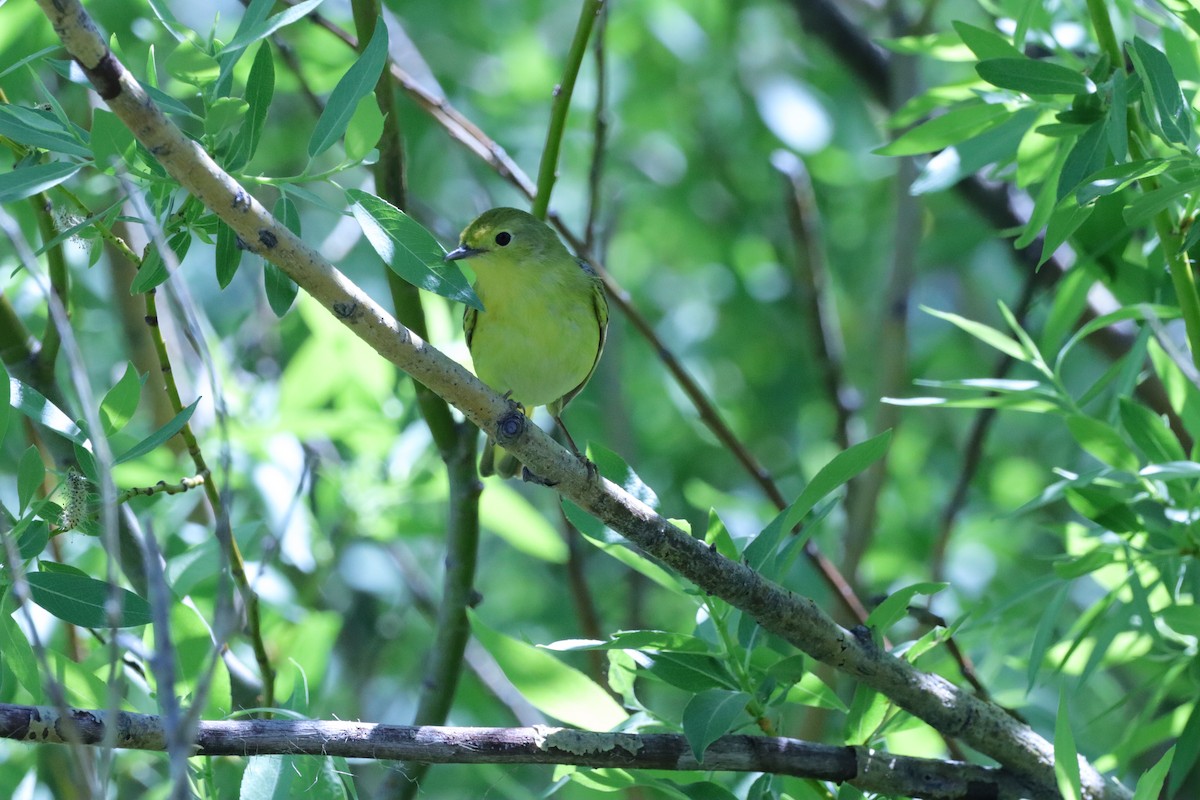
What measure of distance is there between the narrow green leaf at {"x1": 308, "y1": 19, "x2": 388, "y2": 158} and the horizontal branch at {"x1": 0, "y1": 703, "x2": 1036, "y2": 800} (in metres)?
0.97

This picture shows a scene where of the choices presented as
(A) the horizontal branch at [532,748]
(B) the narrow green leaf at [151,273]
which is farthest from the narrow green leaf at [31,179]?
(A) the horizontal branch at [532,748]

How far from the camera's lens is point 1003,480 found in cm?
532

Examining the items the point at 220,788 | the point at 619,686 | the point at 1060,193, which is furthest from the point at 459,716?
the point at 1060,193


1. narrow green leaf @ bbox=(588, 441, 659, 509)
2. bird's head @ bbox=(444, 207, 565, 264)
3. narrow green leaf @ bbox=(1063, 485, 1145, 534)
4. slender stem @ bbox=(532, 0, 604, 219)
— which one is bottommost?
narrow green leaf @ bbox=(588, 441, 659, 509)

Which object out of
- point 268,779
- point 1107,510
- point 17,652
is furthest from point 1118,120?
point 17,652

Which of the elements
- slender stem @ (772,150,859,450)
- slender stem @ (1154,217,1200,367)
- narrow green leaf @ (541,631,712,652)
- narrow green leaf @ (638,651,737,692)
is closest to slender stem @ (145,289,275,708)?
narrow green leaf @ (541,631,712,652)

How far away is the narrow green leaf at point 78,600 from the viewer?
2.07 meters

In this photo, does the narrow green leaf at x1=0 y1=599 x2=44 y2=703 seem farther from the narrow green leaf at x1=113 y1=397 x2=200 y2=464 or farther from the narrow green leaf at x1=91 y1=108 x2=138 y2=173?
the narrow green leaf at x1=91 y1=108 x2=138 y2=173

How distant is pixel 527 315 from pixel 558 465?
1.96 m

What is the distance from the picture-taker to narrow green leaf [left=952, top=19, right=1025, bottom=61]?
2557 millimetres

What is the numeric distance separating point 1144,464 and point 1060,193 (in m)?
0.84

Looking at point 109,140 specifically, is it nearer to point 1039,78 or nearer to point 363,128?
point 363,128

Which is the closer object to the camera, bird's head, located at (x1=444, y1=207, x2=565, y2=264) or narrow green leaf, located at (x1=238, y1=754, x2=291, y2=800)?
narrow green leaf, located at (x1=238, y1=754, x2=291, y2=800)

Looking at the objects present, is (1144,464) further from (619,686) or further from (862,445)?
(619,686)
